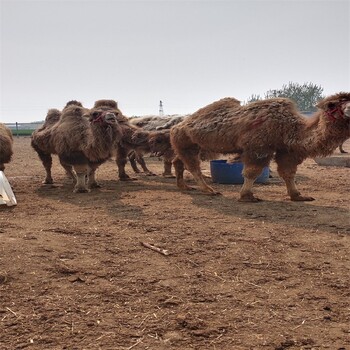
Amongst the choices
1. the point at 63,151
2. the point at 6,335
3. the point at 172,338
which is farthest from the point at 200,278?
the point at 63,151

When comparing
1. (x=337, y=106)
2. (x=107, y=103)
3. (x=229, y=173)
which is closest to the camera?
(x=337, y=106)

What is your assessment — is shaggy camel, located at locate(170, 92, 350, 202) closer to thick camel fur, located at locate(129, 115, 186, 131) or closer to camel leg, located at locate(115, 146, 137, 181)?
camel leg, located at locate(115, 146, 137, 181)

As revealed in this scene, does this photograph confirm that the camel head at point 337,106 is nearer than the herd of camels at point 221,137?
Yes

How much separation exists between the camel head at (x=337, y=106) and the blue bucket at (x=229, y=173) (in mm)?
3346

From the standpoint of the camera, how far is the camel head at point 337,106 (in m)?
5.79

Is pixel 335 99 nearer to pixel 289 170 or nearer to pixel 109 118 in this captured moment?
pixel 289 170

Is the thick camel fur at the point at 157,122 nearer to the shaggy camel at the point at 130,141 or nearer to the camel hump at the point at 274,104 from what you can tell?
the shaggy camel at the point at 130,141

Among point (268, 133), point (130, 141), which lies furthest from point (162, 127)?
point (268, 133)

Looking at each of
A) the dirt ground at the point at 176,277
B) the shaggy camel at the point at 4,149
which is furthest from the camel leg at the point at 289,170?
the shaggy camel at the point at 4,149

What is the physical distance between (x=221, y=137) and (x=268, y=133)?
0.93 metres

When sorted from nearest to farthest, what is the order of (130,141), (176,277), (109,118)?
(176,277)
(109,118)
(130,141)

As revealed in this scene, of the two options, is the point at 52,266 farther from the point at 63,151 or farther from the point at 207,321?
the point at 63,151

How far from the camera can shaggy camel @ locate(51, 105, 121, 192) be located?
794 cm

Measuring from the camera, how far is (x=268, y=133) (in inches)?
265
